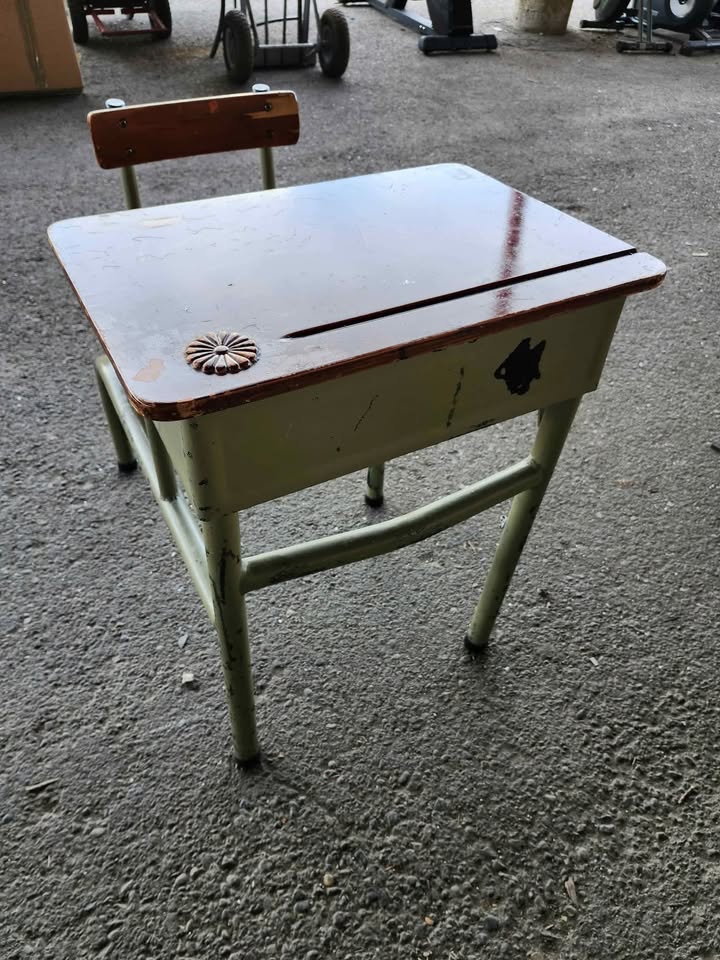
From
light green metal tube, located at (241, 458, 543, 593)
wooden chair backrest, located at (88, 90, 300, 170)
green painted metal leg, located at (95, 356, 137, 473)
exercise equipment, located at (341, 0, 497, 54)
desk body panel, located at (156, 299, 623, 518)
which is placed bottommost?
exercise equipment, located at (341, 0, 497, 54)

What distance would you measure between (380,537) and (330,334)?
35 centimetres

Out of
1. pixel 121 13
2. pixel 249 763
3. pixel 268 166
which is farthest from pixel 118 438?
pixel 121 13

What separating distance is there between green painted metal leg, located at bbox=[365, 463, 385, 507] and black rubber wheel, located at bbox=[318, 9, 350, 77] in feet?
11.2

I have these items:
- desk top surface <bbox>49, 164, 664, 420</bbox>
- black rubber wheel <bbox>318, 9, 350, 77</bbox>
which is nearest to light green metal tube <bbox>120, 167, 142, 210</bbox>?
desk top surface <bbox>49, 164, 664, 420</bbox>

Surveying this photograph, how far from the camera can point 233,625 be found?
976 mm

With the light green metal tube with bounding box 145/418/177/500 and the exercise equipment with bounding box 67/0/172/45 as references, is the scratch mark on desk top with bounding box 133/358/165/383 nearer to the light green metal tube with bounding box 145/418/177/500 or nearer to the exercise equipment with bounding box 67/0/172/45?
the light green metal tube with bounding box 145/418/177/500

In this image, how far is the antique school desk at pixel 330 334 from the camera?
74 centimetres

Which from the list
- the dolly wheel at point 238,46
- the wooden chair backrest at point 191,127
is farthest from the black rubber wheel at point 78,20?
the wooden chair backrest at point 191,127

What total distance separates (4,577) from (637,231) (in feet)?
8.32

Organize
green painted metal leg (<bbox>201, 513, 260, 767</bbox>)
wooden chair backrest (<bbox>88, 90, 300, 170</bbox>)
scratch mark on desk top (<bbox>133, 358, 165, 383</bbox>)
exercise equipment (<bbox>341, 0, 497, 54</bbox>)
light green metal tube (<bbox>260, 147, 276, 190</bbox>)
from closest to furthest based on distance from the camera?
scratch mark on desk top (<bbox>133, 358, 165, 383</bbox>) < green painted metal leg (<bbox>201, 513, 260, 767</bbox>) < wooden chair backrest (<bbox>88, 90, 300, 170</bbox>) < light green metal tube (<bbox>260, 147, 276, 190</bbox>) < exercise equipment (<bbox>341, 0, 497, 54</bbox>)

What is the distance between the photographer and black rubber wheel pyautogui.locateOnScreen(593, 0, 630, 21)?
18.2 ft

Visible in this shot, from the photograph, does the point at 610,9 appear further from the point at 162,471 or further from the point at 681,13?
the point at 162,471

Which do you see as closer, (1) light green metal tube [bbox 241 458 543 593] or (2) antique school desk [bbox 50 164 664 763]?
(2) antique school desk [bbox 50 164 664 763]

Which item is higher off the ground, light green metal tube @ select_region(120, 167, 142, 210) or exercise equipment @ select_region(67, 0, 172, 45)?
light green metal tube @ select_region(120, 167, 142, 210)
